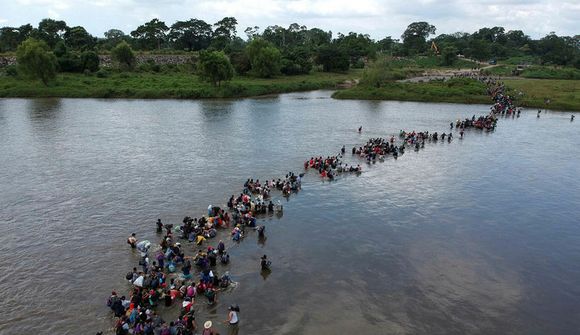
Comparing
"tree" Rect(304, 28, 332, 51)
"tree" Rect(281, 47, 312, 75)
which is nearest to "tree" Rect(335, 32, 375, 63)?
"tree" Rect(304, 28, 332, 51)

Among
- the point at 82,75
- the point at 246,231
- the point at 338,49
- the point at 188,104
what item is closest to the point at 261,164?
the point at 246,231

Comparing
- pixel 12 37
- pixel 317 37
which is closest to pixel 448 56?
pixel 317 37

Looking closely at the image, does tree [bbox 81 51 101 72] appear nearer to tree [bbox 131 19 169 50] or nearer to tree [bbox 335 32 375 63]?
tree [bbox 131 19 169 50]

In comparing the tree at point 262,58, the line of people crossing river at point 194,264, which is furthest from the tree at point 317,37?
the line of people crossing river at point 194,264

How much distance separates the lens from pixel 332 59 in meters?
119

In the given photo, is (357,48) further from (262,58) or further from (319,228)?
(319,228)

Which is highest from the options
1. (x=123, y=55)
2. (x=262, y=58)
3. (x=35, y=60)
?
(x=123, y=55)

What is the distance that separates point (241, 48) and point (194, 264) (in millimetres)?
111921

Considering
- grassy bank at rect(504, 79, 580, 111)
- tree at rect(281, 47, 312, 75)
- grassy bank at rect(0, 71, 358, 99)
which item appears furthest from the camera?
tree at rect(281, 47, 312, 75)

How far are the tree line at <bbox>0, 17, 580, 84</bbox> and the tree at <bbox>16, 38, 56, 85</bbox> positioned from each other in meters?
1.27

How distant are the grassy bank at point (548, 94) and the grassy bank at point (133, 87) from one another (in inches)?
1756

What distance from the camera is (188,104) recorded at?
245ft

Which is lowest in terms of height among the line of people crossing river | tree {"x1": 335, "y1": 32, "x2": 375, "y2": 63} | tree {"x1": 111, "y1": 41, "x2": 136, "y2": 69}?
the line of people crossing river

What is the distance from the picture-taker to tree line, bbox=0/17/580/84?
9831cm
